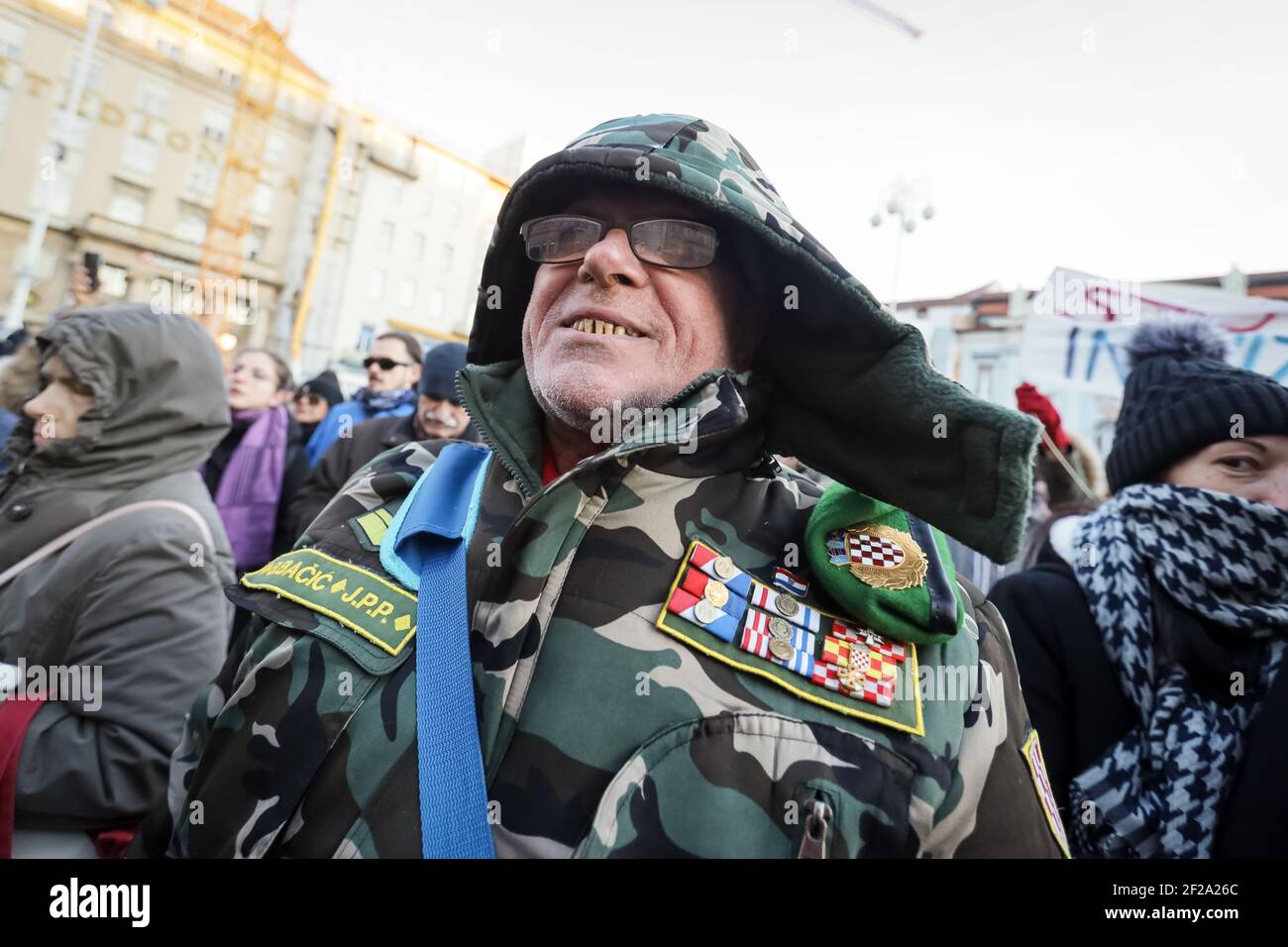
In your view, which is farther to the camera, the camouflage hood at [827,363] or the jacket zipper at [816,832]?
the camouflage hood at [827,363]

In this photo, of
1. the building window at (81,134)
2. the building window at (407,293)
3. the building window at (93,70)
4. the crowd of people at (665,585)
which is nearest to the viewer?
the crowd of people at (665,585)

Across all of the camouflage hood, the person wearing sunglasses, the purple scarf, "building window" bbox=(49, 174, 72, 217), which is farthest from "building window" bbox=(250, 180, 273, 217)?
the camouflage hood

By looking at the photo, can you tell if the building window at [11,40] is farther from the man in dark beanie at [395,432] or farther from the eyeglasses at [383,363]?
the man in dark beanie at [395,432]

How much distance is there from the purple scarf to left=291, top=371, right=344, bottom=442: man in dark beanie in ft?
4.70

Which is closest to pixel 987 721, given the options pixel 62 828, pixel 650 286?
pixel 650 286

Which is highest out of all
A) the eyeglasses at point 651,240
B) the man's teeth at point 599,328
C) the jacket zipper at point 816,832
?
the eyeglasses at point 651,240

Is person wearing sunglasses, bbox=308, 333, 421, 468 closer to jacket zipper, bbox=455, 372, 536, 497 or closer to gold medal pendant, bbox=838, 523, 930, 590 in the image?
jacket zipper, bbox=455, 372, 536, 497

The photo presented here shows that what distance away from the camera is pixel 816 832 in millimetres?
1063

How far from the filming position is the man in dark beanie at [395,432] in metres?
4.43

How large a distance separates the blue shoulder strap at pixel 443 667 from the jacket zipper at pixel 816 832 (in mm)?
496

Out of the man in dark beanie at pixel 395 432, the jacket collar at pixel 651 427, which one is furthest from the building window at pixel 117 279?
the jacket collar at pixel 651 427

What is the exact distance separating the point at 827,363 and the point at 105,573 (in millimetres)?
2208

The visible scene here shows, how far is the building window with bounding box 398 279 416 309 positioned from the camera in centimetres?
3997

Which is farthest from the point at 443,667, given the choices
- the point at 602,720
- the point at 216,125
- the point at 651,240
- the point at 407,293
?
the point at 216,125
